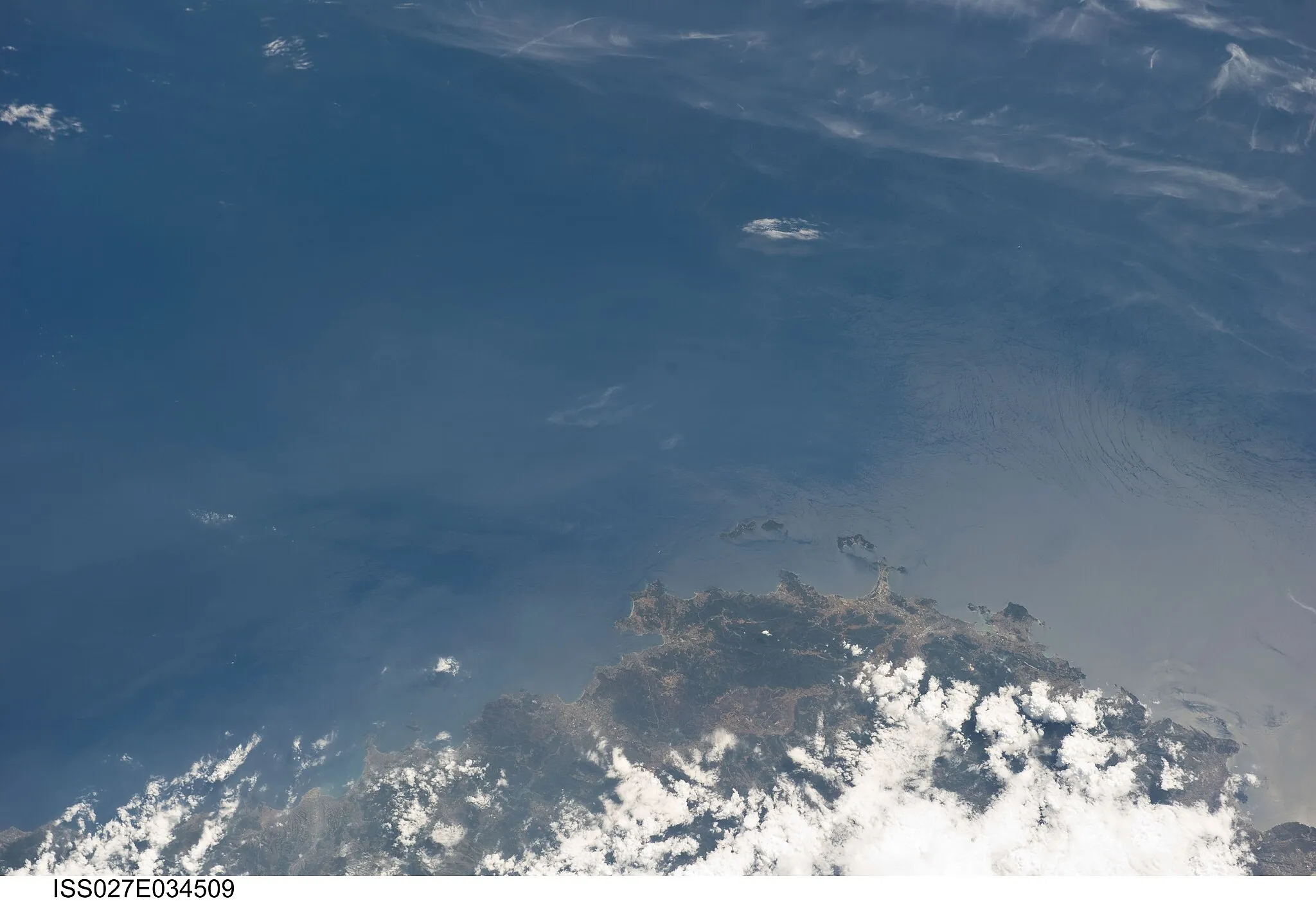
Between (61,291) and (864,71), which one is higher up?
(864,71)

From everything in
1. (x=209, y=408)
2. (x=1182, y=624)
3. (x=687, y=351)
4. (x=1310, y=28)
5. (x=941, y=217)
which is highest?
(x=1310, y=28)

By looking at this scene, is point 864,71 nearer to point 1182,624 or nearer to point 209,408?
point 1182,624

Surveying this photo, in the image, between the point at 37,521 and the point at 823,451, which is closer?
the point at 37,521

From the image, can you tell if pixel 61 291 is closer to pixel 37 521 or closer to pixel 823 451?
pixel 37 521

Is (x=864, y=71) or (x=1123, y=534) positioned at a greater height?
(x=864, y=71)

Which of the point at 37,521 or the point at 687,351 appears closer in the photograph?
the point at 37,521

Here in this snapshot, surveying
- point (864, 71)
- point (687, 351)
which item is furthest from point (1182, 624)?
point (864, 71)

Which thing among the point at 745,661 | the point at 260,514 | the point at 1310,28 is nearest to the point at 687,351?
the point at 745,661
